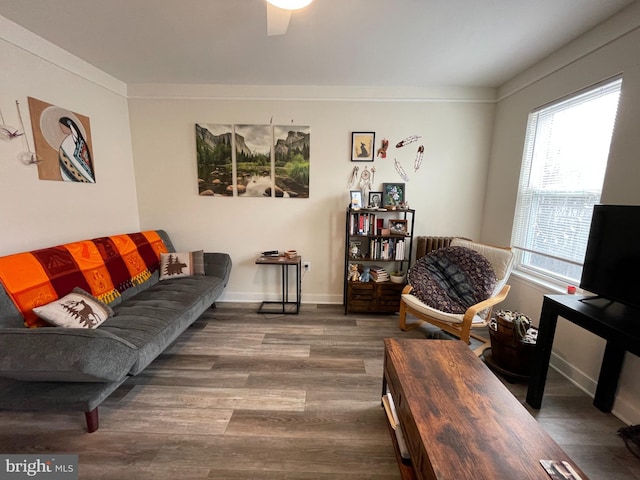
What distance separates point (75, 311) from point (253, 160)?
216cm

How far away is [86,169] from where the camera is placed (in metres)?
2.51

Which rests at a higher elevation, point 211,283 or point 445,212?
point 445,212

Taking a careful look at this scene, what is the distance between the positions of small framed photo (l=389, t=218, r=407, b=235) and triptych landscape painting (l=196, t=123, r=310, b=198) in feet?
3.60

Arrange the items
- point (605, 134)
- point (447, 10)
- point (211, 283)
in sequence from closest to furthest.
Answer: point (447, 10) < point (605, 134) < point (211, 283)

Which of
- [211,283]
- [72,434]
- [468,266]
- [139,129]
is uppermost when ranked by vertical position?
[139,129]

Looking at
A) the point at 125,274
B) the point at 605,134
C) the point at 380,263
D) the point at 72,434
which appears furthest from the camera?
the point at 380,263

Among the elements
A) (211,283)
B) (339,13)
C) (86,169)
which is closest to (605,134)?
(339,13)

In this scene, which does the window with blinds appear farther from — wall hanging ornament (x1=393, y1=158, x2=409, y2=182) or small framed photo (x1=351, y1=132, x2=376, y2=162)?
small framed photo (x1=351, y1=132, x2=376, y2=162)

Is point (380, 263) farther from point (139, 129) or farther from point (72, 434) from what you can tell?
point (139, 129)

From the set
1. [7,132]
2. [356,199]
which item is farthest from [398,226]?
[7,132]

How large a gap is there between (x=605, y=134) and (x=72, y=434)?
4017 millimetres

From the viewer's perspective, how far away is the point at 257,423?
1.58m

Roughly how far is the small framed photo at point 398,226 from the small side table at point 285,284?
3.76ft

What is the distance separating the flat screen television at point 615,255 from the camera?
1.41 m
